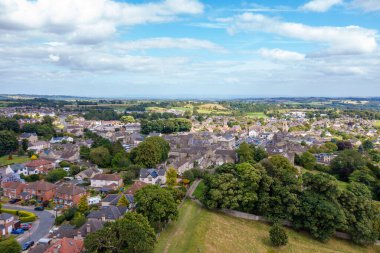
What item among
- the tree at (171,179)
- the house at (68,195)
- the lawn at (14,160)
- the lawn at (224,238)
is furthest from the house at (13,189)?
the lawn at (224,238)

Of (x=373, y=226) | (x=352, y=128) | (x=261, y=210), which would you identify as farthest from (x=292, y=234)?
(x=352, y=128)

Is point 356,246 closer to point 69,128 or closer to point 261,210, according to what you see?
point 261,210

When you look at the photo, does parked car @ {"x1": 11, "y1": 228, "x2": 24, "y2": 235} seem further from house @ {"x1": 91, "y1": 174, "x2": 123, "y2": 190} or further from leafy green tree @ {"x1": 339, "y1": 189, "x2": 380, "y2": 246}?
leafy green tree @ {"x1": 339, "y1": 189, "x2": 380, "y2": 246}

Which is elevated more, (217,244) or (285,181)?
(285,181)

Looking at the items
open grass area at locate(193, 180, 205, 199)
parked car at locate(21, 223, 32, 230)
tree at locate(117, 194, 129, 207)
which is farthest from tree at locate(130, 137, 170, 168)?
parked car at locate(21, 223, 32, 230)

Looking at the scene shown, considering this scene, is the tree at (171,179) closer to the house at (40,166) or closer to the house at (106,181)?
the house at (106,181)

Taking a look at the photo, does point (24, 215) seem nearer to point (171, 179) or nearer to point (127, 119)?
point (171, 179)
